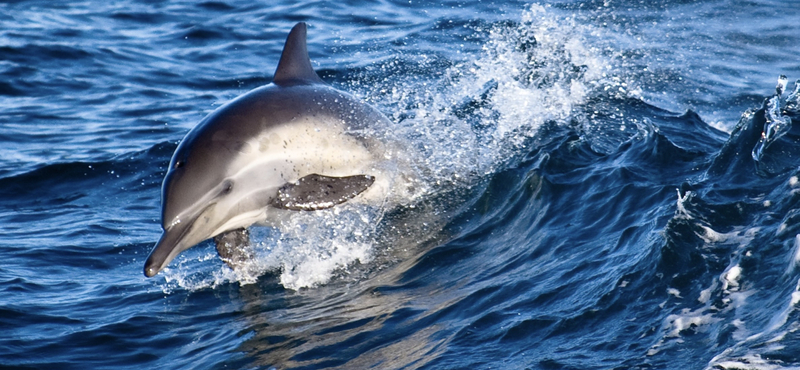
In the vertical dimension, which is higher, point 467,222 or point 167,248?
point 167,248

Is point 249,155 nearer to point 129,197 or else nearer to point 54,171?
point 129,197

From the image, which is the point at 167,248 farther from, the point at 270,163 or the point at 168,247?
the point at 270,163

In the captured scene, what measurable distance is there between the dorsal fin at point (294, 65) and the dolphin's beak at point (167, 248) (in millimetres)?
1754

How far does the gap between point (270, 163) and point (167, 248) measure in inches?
46.5

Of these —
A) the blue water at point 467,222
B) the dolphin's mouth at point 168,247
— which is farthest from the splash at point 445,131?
the dolphin's mouth at point 168,247

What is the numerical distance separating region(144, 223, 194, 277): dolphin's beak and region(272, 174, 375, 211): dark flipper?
911 millimetres

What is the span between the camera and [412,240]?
24.7 feet

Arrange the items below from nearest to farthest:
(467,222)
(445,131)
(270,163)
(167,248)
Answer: (167,248) → (270,163) → (467,222) → (445,131)

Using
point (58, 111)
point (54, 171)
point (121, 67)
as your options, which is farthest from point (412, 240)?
point (121, 67)

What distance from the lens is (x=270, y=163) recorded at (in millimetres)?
7059

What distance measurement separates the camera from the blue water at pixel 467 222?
16.7 feet

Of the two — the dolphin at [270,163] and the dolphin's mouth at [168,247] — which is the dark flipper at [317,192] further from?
the dolphin's mouth at [168,247]

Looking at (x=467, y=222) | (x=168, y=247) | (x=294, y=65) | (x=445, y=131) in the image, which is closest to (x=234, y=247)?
(x=168, y=247)

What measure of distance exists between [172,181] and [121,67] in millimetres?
8509
